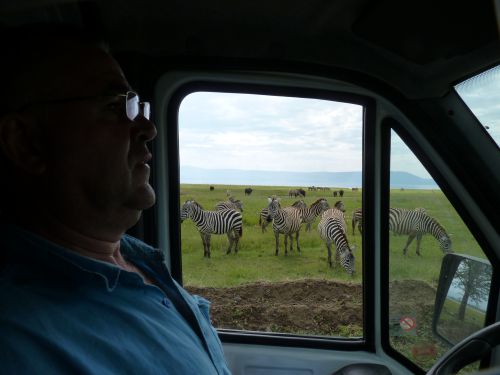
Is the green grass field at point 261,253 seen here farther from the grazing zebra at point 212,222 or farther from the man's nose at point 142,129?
the man's nose at point 142,129

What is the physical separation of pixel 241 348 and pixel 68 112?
190 cm

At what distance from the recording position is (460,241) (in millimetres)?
2066

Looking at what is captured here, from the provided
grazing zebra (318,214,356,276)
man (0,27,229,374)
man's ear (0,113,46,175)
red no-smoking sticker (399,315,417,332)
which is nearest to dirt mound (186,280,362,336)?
grazing zebra (318,214,356,276)

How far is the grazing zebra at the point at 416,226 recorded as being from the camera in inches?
86.2

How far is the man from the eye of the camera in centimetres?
101

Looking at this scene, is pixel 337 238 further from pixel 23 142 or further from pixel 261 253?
pixel 23 142

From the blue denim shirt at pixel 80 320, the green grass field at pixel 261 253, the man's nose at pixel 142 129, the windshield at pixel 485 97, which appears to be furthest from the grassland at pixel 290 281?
the blue denim shirt at pixel 80 320

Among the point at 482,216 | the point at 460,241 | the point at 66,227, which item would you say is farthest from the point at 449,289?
the point at 66,227

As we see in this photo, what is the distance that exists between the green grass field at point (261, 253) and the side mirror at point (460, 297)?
0.16 m

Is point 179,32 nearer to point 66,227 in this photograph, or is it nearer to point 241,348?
point 66,227

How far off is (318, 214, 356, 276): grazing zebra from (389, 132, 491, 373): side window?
255 mm

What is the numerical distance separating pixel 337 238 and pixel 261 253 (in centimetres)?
49

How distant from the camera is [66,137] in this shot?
1.25m

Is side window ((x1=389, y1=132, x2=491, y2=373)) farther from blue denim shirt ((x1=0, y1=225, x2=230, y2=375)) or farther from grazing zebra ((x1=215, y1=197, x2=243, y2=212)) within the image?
blue denim shirt ((x1=0, y1=225, x2=230, y2=375))
